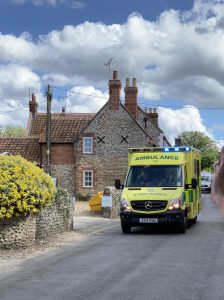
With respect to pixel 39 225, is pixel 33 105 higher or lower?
higher

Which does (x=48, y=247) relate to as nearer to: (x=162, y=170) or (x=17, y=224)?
(x=17, y=224)

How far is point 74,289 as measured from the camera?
8039 mm

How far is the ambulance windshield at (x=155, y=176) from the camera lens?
17.3m

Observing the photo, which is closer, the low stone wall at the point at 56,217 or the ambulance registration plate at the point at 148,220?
the low stone wall at the point at 56,217

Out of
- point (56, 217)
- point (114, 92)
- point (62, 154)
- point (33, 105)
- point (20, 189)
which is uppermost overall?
point (33, 105)

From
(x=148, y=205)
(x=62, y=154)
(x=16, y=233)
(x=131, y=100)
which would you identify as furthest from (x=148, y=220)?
(x=131, y=100)

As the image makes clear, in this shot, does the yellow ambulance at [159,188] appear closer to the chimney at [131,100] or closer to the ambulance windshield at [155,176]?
the ambulance windshield at [155,176]

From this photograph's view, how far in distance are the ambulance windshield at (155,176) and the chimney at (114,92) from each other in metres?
24.6

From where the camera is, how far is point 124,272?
9.51 meters

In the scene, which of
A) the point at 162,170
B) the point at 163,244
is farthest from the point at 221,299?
the point at 162,170

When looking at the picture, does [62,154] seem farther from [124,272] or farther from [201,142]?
[201,142]

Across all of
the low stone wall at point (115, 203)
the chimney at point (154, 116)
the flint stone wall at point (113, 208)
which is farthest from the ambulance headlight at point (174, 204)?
the chimney at point (154, 116)

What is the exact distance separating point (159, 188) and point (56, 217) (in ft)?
11.3

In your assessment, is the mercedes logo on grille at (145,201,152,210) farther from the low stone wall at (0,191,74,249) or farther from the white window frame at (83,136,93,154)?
the white window frame at (83,136,93,154)
